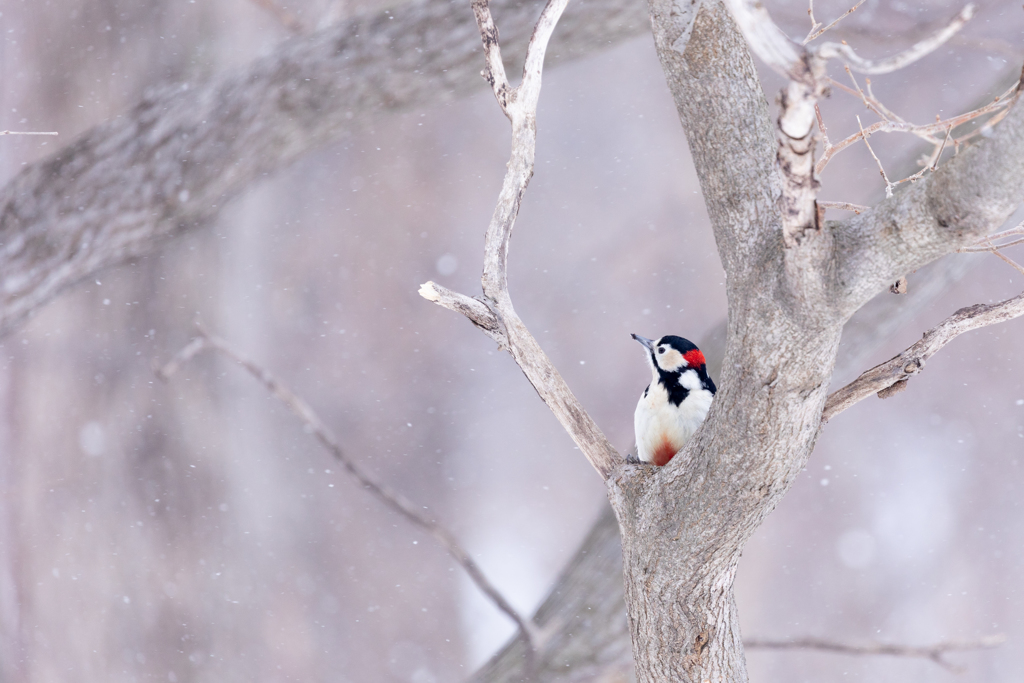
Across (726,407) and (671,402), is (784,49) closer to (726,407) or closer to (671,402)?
(726,407)

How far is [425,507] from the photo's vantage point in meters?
2.90

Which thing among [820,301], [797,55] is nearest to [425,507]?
[820,301]

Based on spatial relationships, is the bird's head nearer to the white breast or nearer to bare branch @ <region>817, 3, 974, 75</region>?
the white breast

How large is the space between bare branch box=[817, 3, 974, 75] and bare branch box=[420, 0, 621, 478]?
1.65 ft

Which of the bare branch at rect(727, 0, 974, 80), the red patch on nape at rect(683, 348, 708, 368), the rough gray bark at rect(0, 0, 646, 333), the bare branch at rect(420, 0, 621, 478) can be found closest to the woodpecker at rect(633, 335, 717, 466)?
the red patch on nape at rect(683, 348, 708, 368)

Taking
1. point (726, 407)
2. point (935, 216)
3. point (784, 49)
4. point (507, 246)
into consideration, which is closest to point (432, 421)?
point (507, 246)

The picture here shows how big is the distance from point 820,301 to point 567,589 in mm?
1295

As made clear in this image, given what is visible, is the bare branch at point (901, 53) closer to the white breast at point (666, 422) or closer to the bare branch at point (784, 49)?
the bare branch at point (784, 49)

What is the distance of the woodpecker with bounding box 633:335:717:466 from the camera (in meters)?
1.07

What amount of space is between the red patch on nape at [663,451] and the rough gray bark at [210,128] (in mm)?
1077

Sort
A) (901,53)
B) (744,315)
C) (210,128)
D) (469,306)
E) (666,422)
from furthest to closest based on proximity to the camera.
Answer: (210,128) < (666,422) < (469,306) < (744,315) < (901,53)

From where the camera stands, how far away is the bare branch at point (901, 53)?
15.6 inches

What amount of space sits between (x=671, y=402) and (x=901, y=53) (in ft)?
2.40

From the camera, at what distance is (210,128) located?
1.76 metres
